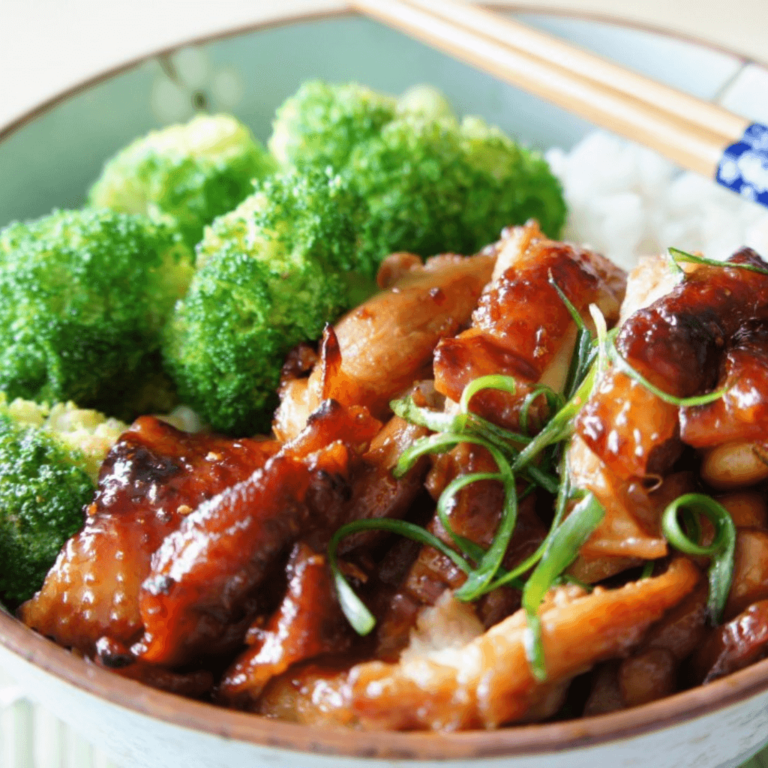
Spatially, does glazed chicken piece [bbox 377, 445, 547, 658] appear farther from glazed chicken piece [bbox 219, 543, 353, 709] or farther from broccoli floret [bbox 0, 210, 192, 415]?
broccoli floret [bbox 0, 210, 192, 415]

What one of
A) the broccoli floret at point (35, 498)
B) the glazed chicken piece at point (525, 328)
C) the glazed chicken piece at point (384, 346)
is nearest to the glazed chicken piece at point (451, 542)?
the glazed chicken piece at point (525, 328)

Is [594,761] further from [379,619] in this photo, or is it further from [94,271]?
[94,271]

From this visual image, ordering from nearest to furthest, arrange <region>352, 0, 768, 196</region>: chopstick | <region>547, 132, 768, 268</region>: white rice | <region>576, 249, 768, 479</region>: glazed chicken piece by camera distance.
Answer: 1. <region>576, 249, 768, 479</region>: glazed chicken piece
2. <region>352, 0, 768, 196</region>: chopstick
3. <region>547, 132, 768, 268</region>: white rice

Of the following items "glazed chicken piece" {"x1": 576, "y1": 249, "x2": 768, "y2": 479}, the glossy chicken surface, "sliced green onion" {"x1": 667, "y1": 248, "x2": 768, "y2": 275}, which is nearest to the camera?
the glossy chicken surface

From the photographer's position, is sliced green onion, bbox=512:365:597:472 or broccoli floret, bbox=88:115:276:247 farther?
broccoli floret, bbox=88:115:276:247

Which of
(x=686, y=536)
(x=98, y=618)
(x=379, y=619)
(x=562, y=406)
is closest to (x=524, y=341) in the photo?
(x=562, y=406)

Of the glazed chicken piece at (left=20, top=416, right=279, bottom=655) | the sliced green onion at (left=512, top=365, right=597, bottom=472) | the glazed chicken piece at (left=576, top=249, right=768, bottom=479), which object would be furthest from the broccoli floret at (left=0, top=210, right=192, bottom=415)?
the glazed chicken piece at (left=576, top=249, right=768, bottom=479)

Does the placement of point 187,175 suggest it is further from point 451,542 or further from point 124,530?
point 451,542

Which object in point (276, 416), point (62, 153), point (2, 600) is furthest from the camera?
point (62, 153)
